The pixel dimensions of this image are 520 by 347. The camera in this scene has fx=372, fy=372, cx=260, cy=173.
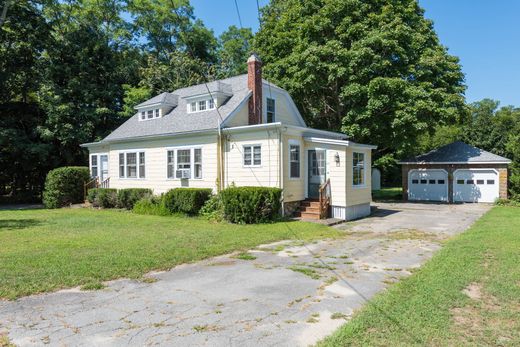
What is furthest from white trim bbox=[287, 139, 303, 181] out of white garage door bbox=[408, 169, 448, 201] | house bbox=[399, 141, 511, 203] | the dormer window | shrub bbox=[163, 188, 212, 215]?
white garage door bbox=[408, 169, 448, 201]

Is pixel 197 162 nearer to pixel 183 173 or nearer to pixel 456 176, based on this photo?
pixel 183 173

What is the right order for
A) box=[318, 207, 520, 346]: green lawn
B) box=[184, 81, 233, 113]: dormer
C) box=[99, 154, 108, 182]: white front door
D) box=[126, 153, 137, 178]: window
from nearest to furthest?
box=[318, 207, 520, 346]: green lawn
box=[184, 81, 233, 113]: dormer
box=[126, 153, 137, 178]: window
box=[99, 154, 108, 182]: white front door

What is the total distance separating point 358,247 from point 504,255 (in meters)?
3.02

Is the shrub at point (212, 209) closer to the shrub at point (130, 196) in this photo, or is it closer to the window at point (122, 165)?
the shrub at point (130, 196)

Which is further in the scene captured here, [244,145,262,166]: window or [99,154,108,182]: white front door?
[99,154,108,182]: white front door

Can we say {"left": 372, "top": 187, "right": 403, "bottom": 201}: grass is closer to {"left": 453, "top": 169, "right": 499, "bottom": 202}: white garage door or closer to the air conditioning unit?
{"left": 453, "top": 169, "right": 499, "bottom": 202}: white garage door

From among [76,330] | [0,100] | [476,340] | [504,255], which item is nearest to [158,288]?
[76,330]

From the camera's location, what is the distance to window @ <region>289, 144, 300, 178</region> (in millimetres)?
14826

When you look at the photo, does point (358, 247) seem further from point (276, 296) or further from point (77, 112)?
point (77, 112)

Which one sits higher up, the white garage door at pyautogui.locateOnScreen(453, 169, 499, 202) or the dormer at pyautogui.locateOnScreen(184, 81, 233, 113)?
the dormer at pyautogui.locateOnScreen(184, 81, 233, 113)

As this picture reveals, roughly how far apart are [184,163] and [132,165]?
4176 millimetres

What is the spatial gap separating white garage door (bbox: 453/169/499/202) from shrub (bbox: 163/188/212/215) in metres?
16.4

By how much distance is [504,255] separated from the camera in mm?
7648

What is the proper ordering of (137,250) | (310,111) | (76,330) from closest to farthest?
1. (76,330)
2. (137,250)
3. (310,111)
